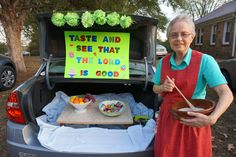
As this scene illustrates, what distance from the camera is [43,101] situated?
306 centimetres

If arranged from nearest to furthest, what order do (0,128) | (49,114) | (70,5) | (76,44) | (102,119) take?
(102,119) < (49,114) < (76,44) < (0,128) < (70,5)

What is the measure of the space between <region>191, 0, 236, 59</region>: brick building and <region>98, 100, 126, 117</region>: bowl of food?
15142 mm

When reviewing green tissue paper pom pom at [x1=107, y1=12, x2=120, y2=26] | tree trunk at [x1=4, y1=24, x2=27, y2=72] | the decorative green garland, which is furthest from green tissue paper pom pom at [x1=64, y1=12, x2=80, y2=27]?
tree trunk at [x1=4, y1=24, x2=27, y2=72]

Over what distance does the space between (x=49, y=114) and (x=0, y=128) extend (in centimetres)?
171

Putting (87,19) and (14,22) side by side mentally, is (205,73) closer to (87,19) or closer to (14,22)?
(87,19)

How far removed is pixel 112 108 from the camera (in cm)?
302

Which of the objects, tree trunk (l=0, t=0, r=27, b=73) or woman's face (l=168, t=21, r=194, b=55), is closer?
woman's face (l=168, t=21, r=194, b=55)

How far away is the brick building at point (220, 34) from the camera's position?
17.2 metres

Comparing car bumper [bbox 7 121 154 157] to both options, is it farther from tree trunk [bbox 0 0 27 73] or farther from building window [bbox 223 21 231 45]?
building window [bbox 223 21 231 45]

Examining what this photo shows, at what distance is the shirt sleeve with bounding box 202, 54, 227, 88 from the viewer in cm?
168

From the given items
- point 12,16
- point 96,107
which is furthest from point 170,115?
point 12,16

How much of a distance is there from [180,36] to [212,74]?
1.10 ft

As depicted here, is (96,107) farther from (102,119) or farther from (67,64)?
(67,64)

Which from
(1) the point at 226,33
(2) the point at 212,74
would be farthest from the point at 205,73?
(1) the point at 226,33
